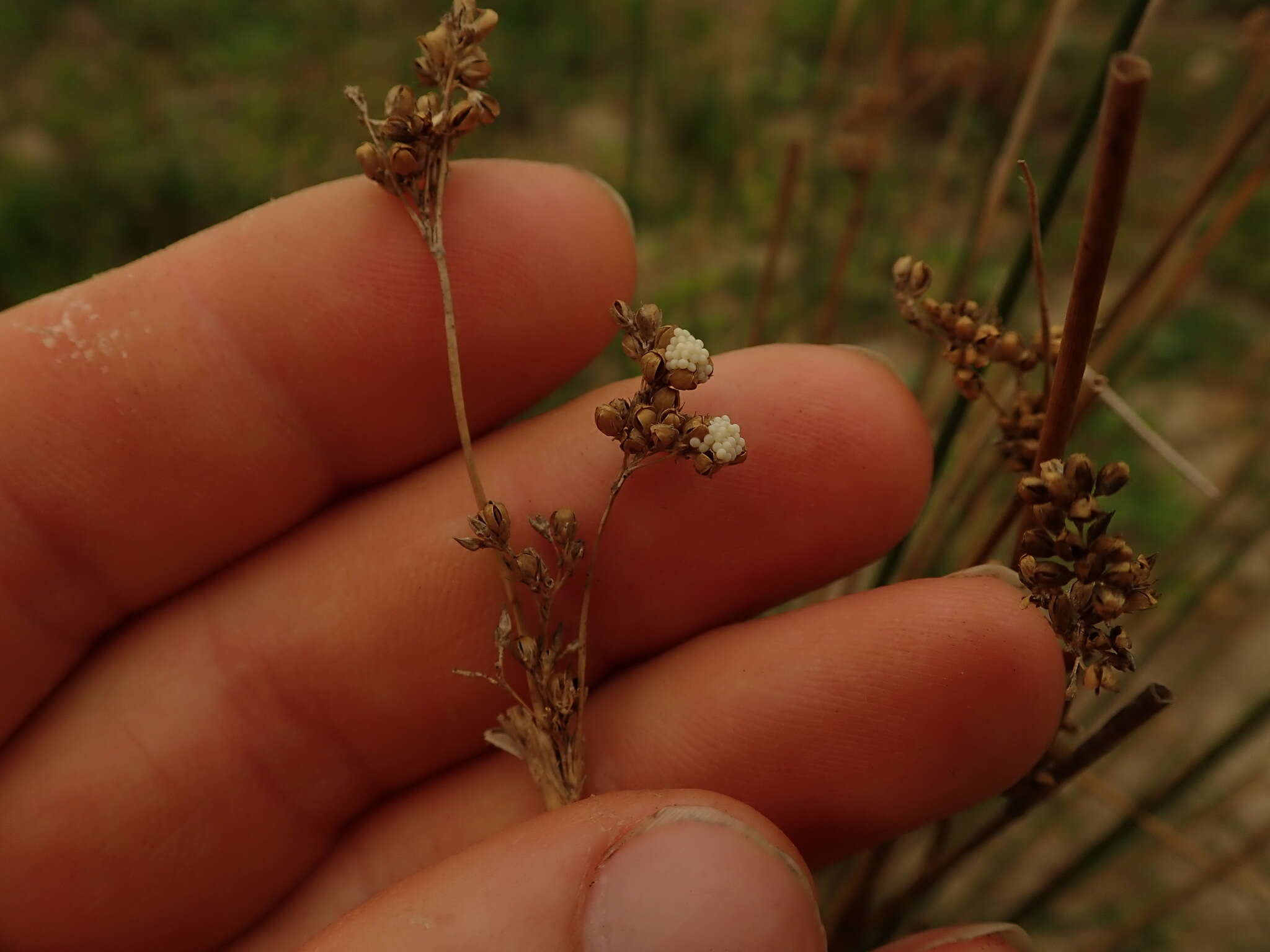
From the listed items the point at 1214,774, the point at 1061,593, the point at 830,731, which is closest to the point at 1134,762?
the point at 1214,774

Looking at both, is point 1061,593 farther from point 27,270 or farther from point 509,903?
point 27,270

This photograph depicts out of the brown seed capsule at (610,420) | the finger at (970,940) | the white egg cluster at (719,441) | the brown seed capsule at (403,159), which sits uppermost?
the brown seed capsule at (403,159)

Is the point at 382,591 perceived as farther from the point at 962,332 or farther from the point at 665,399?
the point at 962,332

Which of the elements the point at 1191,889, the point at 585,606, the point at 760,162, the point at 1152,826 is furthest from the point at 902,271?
the point at 760,162

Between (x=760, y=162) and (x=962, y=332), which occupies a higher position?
(x=962, y=332)

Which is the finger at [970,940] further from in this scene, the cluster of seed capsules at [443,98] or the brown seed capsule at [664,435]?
the cluster of seed capsules at [443,98]

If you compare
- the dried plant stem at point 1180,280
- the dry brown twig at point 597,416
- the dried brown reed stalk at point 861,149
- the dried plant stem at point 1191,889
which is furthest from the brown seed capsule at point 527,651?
the dried plant stem at point 1191,889
